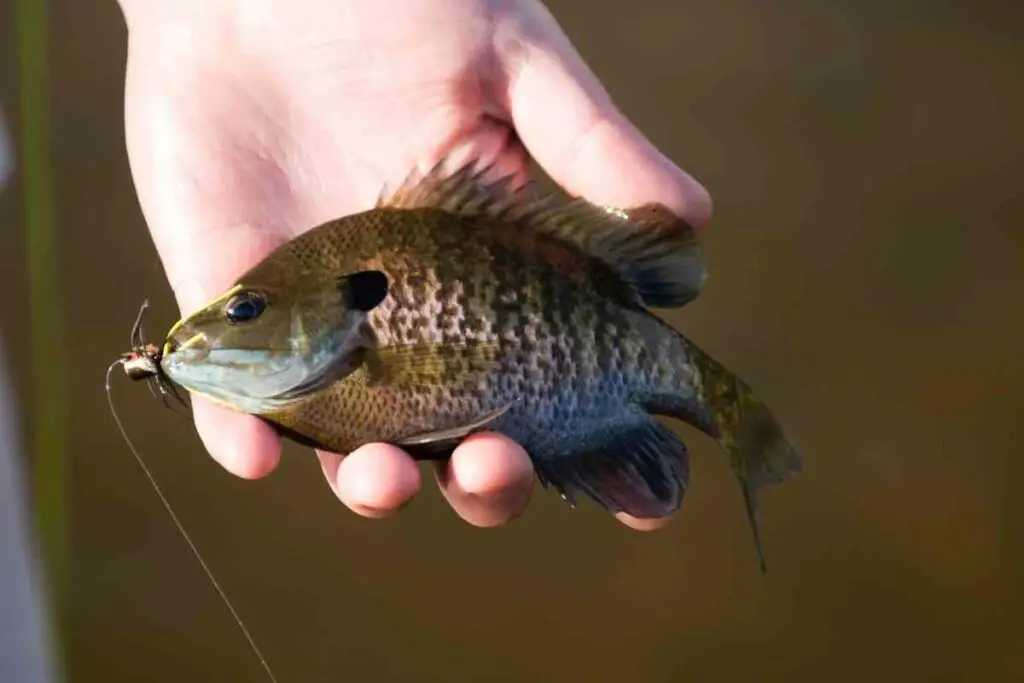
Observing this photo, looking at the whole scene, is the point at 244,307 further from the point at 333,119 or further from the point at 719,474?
the point at 719,474

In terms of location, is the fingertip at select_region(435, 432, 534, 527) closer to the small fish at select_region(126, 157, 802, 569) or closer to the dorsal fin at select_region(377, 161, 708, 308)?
the small fish at select_region(126, 157, 802, 569)

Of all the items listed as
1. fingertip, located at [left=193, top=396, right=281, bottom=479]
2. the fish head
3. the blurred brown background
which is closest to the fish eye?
the fish head

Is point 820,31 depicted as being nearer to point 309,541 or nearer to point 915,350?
point 915,350

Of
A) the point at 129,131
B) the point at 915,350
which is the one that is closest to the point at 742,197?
the point at 915,350

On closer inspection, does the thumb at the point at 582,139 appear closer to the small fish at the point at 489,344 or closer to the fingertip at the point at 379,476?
the small fish at the point at 489,344

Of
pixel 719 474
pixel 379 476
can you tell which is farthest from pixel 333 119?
pixel 719 474

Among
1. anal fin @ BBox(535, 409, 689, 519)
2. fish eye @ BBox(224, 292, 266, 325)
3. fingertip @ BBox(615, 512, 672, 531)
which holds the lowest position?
fingertip @ BBox(615, 512, 672, 531)

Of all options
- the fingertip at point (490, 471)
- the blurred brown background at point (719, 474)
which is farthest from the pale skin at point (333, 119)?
the blurred brown background at point (719, 474)
